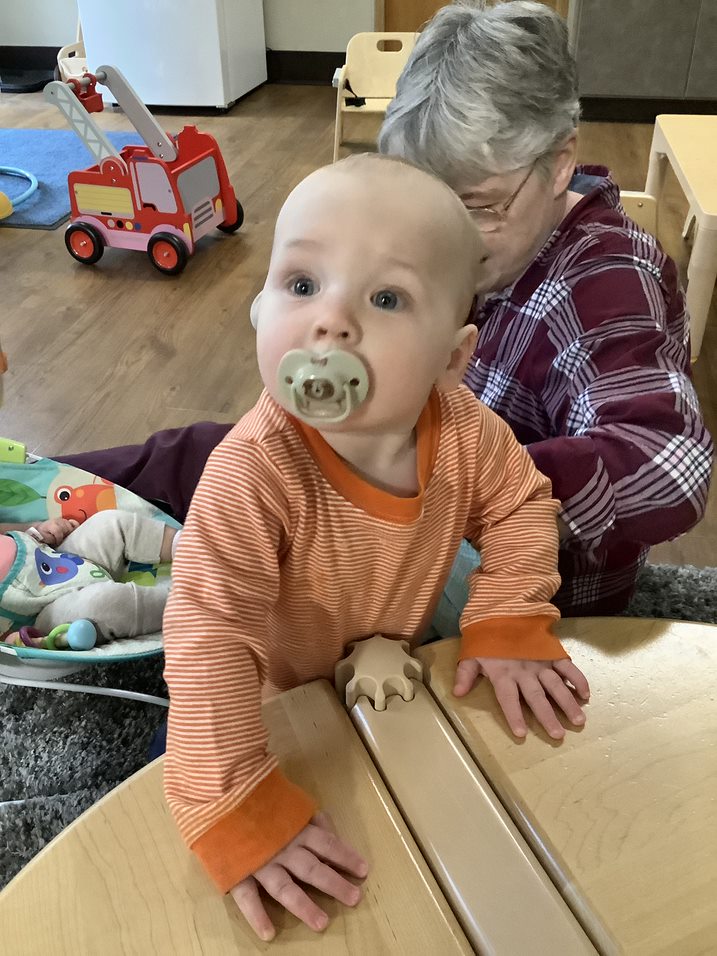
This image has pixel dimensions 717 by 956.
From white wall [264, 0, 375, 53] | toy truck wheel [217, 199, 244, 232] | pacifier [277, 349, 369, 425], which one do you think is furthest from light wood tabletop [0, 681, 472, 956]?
white wall [264, 0, 375, 53]

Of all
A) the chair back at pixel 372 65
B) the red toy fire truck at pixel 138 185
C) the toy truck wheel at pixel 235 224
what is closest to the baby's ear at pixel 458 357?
the red toy fire truck at pixel 138 185

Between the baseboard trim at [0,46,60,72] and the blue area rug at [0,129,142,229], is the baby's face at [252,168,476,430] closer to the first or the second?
the blue area rug at [0,129,142,229]

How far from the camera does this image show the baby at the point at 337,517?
505mm

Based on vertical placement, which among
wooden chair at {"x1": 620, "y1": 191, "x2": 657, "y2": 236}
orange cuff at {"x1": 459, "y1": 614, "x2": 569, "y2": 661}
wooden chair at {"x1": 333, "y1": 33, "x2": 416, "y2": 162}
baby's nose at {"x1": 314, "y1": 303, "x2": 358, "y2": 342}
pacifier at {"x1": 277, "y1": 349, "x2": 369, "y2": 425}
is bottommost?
wooden chair at {"x1": 333, "y1": 33, "x2": 416, "y2": 162}

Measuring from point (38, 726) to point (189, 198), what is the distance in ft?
6.32

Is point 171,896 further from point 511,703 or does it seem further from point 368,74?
point 368,74

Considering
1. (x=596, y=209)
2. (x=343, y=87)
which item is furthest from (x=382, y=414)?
(x=343, y=87)

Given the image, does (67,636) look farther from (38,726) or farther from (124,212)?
(124,212)

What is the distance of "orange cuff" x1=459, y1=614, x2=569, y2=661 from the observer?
643 mm

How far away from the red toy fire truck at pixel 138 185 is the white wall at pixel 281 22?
2386 millimetres

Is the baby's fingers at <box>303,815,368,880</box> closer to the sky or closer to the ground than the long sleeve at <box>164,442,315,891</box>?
closer to the ground

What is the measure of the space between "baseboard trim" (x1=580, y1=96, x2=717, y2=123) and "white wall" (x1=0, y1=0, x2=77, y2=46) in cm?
304

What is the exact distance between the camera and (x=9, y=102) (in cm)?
436

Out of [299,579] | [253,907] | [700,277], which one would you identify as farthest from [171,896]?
[700,277]
